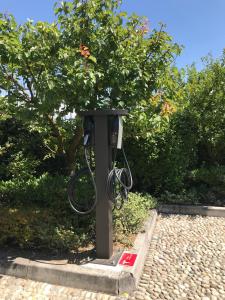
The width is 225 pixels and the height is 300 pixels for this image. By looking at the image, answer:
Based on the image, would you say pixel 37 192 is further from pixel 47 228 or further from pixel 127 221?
pixel 127 221

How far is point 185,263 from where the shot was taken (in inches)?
144

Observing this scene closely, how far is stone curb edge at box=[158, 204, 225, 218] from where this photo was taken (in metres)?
5.58

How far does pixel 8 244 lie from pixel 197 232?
291 cm

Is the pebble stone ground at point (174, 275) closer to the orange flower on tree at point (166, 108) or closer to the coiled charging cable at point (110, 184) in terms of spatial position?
the coiled charging cable at point (110, 184)

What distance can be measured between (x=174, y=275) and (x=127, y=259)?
1.89 feet

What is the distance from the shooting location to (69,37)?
139 inches

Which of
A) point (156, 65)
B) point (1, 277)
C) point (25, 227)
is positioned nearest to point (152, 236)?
point (25, 227)

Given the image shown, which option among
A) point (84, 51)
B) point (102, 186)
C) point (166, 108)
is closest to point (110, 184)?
point (102, 186)

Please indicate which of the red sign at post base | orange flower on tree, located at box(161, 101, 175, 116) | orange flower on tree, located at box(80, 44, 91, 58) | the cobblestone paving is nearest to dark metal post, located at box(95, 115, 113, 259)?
the red sign at post base

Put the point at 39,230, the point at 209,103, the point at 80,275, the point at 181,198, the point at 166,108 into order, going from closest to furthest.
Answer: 1. the point at 80,275
2. the point at 39,230
3. the point at 166,108
4. the point at 181,198
5. the point at 209,103

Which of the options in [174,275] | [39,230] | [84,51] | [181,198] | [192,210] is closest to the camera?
[84,51]

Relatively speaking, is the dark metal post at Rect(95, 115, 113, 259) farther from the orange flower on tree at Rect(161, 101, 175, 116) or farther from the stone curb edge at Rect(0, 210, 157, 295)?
the orange flower on tree at Rect(161, 101, 175, 116)

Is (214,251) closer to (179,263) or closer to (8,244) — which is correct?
(179,263)

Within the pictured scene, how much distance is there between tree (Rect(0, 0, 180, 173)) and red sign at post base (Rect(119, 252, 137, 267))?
182cm
